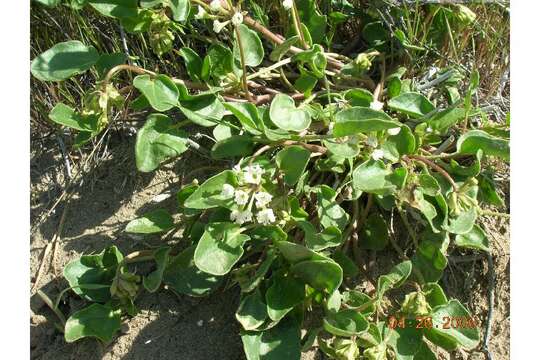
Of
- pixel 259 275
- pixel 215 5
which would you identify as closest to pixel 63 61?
pixel 215 5

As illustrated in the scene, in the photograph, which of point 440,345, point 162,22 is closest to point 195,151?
point 162,22

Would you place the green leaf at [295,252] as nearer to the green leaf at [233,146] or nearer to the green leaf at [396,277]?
the green leaf at [396,277]

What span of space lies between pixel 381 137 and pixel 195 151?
633 millimetres

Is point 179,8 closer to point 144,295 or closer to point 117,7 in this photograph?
point 117,7

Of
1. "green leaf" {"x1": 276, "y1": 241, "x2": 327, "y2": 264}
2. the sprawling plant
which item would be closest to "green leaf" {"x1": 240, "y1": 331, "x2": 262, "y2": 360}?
the sprawling plant

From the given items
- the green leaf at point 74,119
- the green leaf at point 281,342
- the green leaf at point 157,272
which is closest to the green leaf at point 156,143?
the green leaf at point 74,119

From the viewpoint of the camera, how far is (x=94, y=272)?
1909 mm

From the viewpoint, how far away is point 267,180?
1.72 m

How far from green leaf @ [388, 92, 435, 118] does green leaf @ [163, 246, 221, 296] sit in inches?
27.5

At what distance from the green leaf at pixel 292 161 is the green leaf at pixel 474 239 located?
0.46 meters

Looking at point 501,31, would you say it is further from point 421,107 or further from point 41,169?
point 41,169

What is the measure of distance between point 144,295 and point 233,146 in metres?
0.52

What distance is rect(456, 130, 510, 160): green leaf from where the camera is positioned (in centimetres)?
176

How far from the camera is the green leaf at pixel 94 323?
1810 mm
